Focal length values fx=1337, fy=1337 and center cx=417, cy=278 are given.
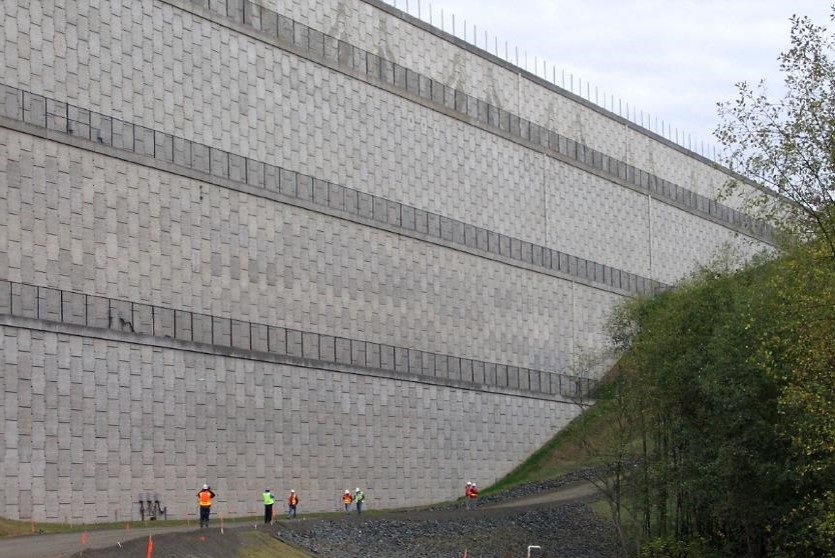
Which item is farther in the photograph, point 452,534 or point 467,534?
point 467,534

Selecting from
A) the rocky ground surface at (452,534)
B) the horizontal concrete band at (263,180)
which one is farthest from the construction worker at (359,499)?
the horizontal concrete band at (263,180)

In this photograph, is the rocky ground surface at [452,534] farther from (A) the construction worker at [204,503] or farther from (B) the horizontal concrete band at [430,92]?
(B) the horizontal concrete band at [430,92]

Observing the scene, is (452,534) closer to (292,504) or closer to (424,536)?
(424,536)

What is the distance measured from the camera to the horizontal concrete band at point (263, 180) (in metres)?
52.4

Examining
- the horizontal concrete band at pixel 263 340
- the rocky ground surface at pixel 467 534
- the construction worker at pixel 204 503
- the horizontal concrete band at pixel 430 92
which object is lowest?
the rocky ground surface at pixel 467 534

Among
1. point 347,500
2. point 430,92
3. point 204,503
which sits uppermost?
point 430,92

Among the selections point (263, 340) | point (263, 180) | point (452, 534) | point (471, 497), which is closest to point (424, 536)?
point (452, 534)

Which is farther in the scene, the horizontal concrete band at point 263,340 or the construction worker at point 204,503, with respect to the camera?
the horizontal concrete band at point 263,340

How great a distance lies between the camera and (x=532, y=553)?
5694 centimetres

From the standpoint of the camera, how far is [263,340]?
62.1m

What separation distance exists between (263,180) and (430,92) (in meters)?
16.2

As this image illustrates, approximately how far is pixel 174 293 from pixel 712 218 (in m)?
59.1

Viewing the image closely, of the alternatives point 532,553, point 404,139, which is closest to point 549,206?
point 404,139

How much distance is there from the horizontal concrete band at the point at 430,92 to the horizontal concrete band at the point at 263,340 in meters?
14.0
